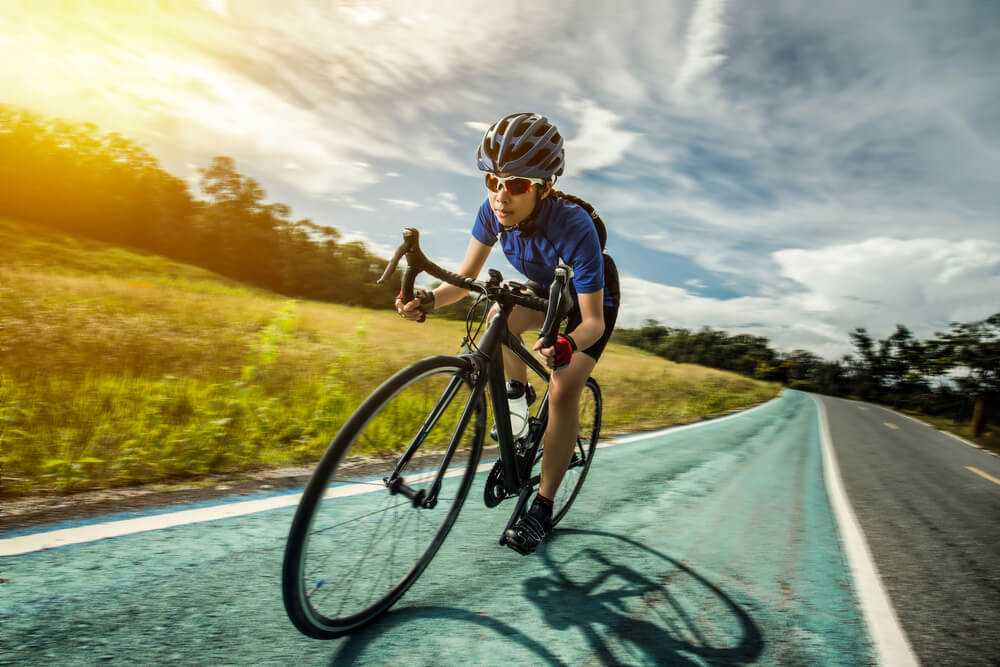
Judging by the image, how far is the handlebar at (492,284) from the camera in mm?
2123

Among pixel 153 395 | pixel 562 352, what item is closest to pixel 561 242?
pixel 562 352

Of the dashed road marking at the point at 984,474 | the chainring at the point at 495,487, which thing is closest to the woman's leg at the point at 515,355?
the chainring at the point at 495,487

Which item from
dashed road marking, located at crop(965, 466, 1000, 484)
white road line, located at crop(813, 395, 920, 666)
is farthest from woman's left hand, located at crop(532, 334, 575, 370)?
dashed road marking, located at crop(965, 466, 1000, 484)

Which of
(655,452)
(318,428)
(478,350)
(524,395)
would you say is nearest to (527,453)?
(524,395)

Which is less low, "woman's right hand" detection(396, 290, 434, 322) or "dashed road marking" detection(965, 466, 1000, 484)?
"woman's right hand" detection(396, 290, 434, 322)

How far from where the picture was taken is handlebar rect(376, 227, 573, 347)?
2.12m

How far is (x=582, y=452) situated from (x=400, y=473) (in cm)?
201

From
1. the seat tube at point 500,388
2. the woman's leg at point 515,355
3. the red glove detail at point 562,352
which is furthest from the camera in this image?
the woman's leg at point 515,355

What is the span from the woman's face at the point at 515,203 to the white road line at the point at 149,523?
126 cm

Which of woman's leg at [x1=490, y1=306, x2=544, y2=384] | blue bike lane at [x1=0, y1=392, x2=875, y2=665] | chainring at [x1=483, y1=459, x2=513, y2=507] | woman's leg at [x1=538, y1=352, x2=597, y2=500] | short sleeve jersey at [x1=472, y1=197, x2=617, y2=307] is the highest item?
short sleeve jersey at [x1=472, y1=197, x2=617, y2=307]

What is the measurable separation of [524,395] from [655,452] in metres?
4.59

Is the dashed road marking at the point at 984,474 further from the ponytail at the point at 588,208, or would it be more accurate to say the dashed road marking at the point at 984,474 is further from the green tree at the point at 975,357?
the green tree at the point at 975,357

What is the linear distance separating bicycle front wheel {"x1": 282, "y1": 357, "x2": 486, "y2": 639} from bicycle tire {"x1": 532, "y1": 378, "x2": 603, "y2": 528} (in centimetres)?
119

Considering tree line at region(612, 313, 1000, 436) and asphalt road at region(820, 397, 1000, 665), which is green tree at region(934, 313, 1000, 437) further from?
asphalt road at region(820, 397, 1000, 665)
